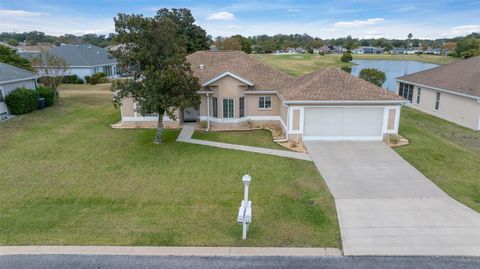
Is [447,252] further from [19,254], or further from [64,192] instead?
[64,192]

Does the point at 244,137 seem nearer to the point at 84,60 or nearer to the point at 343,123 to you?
the point at 343,123

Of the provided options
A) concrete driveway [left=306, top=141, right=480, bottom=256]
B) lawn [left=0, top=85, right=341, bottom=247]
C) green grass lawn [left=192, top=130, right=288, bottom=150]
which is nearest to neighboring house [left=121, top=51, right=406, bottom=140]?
green grass lawn [left=192, top=130, right=288, bottom=150]

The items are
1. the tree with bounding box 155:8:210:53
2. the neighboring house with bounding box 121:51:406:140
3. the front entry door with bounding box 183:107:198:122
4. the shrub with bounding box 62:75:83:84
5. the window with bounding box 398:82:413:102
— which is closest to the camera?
the neighboring house with bounding box 121:51:406:140

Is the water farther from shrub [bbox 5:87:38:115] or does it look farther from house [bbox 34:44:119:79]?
shrub [bbox 5:87:38:115]

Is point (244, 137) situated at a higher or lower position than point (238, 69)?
lower

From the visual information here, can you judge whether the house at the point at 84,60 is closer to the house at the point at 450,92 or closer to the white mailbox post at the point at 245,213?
the house at the point at 450,92

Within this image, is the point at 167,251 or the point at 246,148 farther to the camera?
the point at 246,148

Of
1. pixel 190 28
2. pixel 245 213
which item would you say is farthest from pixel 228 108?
pixel 190 28
